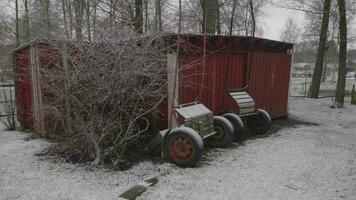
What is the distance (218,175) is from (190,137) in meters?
0.61

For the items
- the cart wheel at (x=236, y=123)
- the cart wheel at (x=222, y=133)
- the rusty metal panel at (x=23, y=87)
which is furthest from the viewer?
the rusty metal panel at (x=23, y=87)

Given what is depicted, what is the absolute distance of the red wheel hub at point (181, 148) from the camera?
13.3 feet

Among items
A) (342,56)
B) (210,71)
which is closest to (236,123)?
(210,71)

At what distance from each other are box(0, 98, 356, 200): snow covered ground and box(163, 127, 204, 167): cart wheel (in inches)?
5.4

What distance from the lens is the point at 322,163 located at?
4344 millimetres

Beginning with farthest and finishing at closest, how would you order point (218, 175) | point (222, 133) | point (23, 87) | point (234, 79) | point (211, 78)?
point (234, 79) → point (23, 87) → point (211, 78) → point (222, 133) → point (218, 175)

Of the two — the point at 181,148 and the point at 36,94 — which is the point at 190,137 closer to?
the point at 181,148

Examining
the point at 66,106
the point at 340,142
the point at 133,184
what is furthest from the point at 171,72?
the point at 340,142

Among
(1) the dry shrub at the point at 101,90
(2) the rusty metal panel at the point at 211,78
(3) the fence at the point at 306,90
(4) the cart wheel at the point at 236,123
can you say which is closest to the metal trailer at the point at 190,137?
(4) the cart wheel at the point at 236,123

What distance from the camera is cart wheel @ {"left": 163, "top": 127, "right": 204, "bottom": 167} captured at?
3.98 meters

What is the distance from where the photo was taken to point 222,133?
16.5ft

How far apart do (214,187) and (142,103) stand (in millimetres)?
1677

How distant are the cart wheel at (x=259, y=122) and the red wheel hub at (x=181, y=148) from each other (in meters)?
2.49

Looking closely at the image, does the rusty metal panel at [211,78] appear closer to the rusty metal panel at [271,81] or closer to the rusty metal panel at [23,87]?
the rusty metal panel at [271,81]
